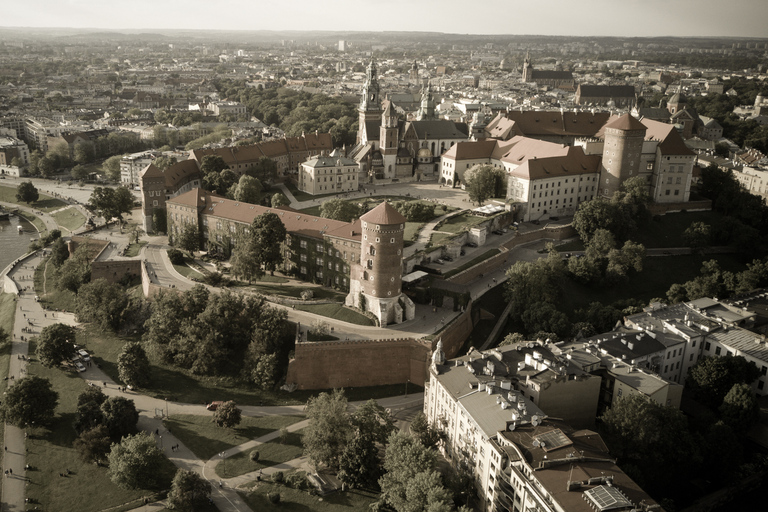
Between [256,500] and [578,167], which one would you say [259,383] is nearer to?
[256,500]

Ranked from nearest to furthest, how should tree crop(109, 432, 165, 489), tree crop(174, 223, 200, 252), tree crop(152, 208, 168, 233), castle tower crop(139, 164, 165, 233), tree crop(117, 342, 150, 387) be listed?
tree crop(109, 432, 165, 489), tree crop(117, 342, 150, 387), tree crop(174, 223, 200, 252), castle tower crop(139, 164, 165, 233), tree crop(152, 208, 168, 233)

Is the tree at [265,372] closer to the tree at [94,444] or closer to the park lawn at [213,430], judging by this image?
the park lawn at [213,430]

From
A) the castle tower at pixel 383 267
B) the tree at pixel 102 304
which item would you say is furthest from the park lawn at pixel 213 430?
the tree at pixel 102 304

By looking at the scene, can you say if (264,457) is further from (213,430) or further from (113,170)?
(113,170)

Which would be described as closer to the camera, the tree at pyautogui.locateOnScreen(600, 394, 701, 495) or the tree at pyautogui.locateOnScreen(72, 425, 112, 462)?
the tree at pyautogui.locateOnScreen(600, 394, 701, 495)

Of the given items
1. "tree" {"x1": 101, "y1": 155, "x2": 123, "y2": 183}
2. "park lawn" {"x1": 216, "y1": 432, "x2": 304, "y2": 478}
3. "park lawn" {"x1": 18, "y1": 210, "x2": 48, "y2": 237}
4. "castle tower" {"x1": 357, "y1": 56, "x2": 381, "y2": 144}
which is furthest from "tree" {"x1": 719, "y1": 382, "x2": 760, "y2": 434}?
"tree" {"x1": 101, "y1": 155, "x2": 123, "y2": 183}

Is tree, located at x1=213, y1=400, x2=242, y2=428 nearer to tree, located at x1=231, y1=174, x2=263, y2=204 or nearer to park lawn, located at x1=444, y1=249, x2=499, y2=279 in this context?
park lawn, located at x1=444, y1=249, x2=499, y2=279

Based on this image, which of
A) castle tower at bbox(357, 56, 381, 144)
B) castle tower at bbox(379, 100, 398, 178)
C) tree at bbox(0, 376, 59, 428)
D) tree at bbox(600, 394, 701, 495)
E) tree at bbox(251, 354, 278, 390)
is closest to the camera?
tree at bbox(600, 394, 701, 495)
